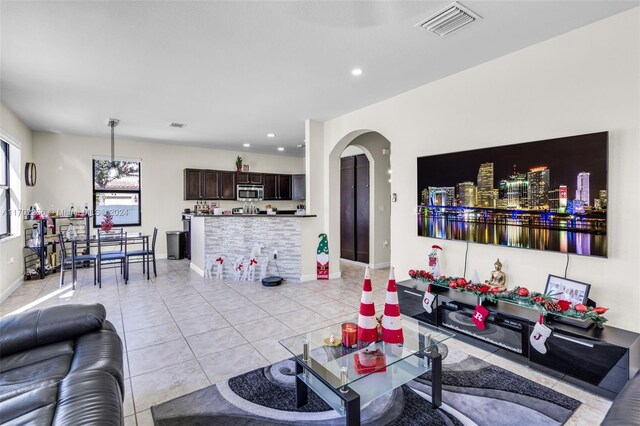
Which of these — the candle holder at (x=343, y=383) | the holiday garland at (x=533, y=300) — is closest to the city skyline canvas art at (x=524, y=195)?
the holiday garland at (x=533, y=300)

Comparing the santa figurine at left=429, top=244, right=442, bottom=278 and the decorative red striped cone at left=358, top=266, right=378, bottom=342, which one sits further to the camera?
the santa figurine at left=429, top=244, right=442, bottom=278

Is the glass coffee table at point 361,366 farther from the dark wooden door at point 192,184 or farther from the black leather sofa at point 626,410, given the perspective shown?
the dark wooden door at point 192,184

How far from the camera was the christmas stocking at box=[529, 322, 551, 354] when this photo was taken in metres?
2.46

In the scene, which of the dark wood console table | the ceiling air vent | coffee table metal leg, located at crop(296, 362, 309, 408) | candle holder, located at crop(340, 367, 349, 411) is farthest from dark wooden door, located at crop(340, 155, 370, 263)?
candle holder, located at crop(340, 367, 349, 411)

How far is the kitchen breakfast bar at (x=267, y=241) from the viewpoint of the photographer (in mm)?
5488

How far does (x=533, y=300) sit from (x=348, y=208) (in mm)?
4696

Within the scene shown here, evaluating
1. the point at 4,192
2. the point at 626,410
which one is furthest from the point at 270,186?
the point at 626,410

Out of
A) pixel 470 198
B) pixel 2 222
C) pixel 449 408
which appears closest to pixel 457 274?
pixel 470 198

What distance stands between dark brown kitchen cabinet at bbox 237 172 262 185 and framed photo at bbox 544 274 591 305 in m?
7.16

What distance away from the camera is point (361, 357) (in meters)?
2.03

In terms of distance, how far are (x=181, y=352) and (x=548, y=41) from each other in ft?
14.1

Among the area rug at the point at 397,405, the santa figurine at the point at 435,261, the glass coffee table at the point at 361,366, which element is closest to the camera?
the glass coffee table at the point at 361,366

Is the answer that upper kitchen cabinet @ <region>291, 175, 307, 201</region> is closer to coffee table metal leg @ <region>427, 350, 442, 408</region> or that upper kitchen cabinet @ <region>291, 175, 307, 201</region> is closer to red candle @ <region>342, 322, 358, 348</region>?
red candle @ <region>342, 322, 358, 348</region>

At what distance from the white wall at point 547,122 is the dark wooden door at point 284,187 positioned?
529 centimetres
